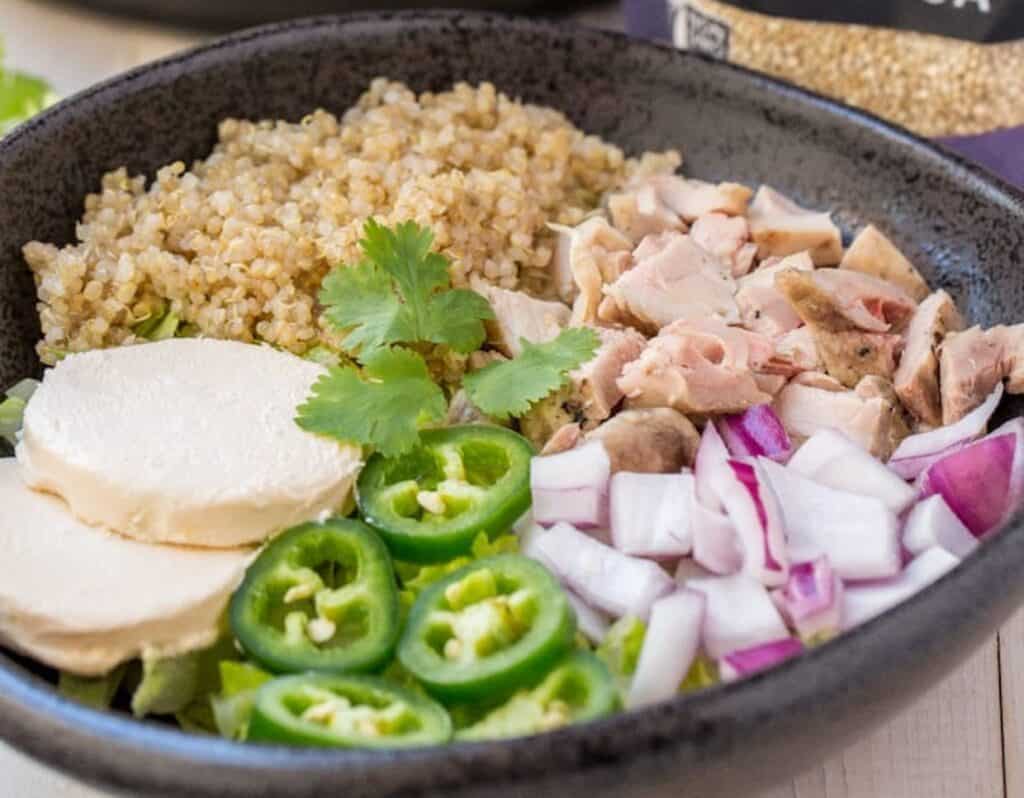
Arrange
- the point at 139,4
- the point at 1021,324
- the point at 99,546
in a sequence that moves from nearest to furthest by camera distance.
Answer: the point at 99,546
the point at 1021,324
the point at 139,4

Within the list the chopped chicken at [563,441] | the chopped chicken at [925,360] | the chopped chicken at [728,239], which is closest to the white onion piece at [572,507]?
the chopped chicken at [563,441]

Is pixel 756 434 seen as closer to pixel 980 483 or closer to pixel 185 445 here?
pixel 980 483

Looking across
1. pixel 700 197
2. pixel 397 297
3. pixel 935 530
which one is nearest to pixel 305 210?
pixel 397 297

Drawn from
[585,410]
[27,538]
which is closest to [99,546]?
[27,538]

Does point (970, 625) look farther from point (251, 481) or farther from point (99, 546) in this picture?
point (99, 546)

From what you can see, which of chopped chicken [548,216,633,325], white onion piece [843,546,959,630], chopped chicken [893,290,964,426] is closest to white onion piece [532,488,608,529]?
white onion piece [843,546,959,630]

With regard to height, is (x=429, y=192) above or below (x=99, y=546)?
above
